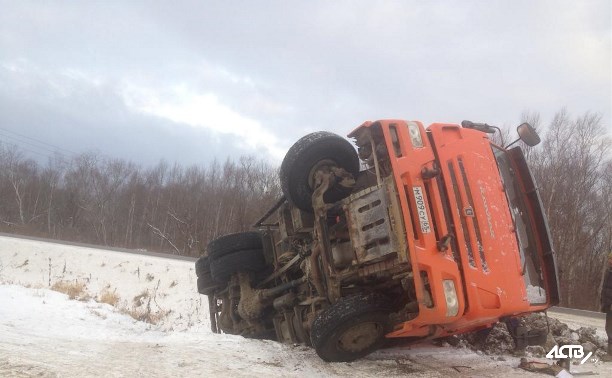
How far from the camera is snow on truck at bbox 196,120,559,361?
3.07 metres

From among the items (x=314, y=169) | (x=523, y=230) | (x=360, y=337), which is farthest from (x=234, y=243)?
(x=523, y=230)

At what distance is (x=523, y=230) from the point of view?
12.7 ft

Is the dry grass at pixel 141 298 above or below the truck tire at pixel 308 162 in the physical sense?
below

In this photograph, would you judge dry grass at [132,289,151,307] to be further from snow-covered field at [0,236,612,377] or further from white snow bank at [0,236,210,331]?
snow-covered field at [0,236,612,377]

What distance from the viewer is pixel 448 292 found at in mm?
3000

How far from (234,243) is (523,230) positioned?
2990mm

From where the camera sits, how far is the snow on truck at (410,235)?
3074 millimetres

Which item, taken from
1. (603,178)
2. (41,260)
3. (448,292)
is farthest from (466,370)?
(603,178)

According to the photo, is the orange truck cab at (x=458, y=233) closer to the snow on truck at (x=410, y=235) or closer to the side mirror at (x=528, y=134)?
the snow on truck at (x=410, y=235)

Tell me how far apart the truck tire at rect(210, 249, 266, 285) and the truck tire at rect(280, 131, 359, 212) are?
1.36 m

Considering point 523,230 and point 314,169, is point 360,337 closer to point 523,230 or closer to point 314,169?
point 314,169

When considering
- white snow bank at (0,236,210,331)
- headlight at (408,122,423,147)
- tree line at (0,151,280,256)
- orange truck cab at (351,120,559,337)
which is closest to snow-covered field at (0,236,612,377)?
orange truck cab at (351,120,559,337)

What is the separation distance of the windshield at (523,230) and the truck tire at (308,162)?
1364mm

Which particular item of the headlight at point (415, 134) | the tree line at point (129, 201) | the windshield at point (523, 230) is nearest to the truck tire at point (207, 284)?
the headlight at point (415, 134)
